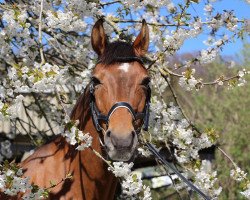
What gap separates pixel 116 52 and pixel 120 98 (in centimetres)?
40

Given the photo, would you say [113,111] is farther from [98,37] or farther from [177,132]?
[177,132]

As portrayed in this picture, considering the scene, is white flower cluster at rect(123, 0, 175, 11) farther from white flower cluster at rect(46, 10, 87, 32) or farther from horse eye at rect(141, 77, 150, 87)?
horse eye at rect(141, 77, 150, 87)

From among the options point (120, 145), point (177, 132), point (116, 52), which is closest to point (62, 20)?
point (116, 52)

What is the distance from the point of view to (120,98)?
389 cm

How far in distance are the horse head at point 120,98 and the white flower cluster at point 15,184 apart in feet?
1.88

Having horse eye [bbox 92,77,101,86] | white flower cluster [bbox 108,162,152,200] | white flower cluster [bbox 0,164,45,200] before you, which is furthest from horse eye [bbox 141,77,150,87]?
white flower cluster [bbox 0,164,45,200]

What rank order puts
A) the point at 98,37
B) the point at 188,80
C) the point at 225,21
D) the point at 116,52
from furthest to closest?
the point at 225,21
the point at 188,80
the point at 98,37
the point at 116,52

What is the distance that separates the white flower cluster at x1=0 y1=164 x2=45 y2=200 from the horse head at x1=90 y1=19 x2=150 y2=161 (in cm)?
57

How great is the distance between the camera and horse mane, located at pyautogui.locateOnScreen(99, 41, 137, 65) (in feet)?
13.4

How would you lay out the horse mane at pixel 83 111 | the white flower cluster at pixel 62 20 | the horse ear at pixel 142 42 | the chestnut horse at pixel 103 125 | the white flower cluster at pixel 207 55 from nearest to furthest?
the chestnut horse at pixel 103 125
the horse mane at pixel 83 111
the horse ear at pixel 142 42
the white flower cluster at pixel 62 20
the white flower cluster at pixel 207 55

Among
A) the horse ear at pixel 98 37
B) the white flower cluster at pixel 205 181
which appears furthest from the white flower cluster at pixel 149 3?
the white flower cluster at pixel 205 181

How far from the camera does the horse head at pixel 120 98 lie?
3713 millimetres

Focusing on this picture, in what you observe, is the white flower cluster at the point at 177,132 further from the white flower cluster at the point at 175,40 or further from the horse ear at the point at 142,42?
the horse ear at the point at 142,42

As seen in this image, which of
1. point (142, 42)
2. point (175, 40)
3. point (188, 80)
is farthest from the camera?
point (175, 40)
